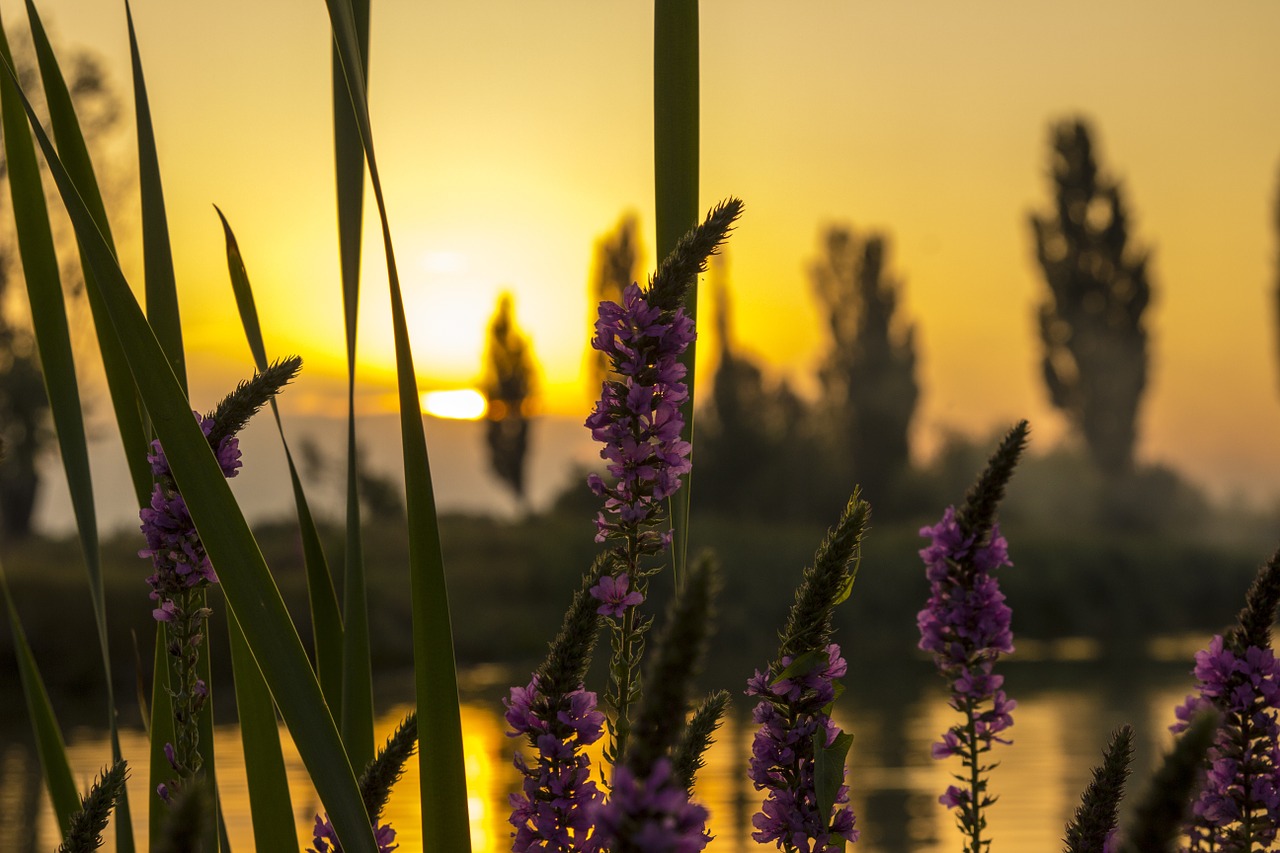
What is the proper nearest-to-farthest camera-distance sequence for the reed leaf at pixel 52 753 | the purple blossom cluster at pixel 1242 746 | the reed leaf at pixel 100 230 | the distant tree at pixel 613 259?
the purple blossom cluster at pixel 1242 746 → the reed leaf at pixel 100 230 → the reed leaf at pixel 52 753 → the distant tree at pixel 613 259

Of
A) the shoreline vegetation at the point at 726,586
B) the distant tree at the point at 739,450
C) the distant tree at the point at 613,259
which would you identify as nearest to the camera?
the shoreline vegetation at the point at 726,586

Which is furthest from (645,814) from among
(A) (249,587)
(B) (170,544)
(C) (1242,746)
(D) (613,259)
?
(D) (613,259)

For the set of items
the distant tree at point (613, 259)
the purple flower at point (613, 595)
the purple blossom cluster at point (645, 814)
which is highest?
the distant tree at point (613, 259)

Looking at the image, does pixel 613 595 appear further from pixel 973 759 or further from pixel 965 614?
pixel 973 759

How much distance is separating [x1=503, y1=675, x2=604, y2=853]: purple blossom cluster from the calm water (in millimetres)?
7994

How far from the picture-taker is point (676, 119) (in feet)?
4.66

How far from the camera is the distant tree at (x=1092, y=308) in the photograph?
145ft

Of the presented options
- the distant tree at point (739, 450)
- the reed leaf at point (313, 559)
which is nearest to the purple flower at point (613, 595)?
the reed leaf at point (313, 559)

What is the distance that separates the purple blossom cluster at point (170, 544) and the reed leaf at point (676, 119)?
1.57ft

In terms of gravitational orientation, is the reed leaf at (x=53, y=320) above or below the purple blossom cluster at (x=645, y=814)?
above

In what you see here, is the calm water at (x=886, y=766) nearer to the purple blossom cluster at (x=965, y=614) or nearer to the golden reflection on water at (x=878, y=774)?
the golden reflection on water at (x=878, y=774)

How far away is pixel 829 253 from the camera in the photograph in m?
47.7

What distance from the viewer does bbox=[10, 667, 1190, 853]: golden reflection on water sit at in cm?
1380

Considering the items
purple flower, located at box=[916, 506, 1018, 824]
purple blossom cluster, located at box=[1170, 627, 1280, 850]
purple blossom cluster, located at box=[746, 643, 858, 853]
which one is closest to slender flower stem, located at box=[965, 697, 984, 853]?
purple flower, located at box=[916, 506, 1018, 824]
